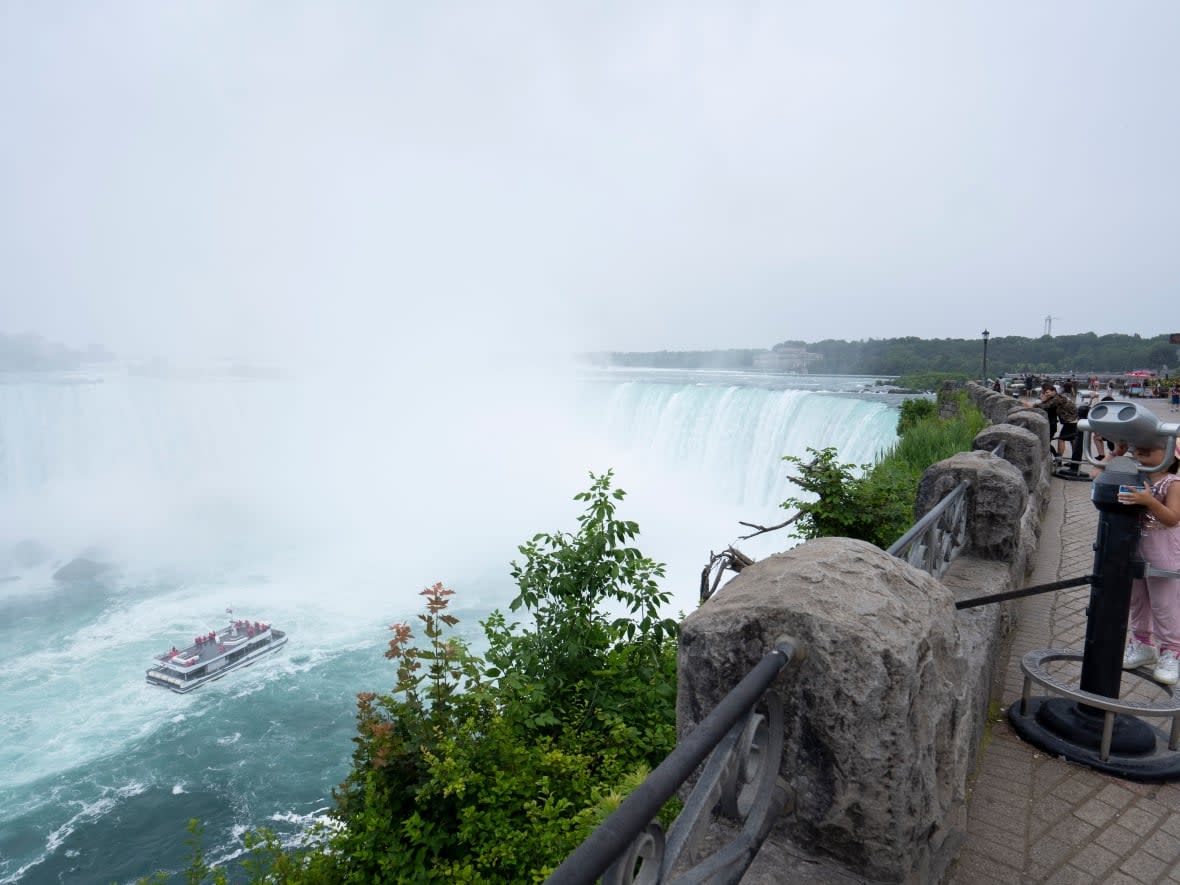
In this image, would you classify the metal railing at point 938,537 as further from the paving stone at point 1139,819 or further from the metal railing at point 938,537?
the paving stone at point 1139,819

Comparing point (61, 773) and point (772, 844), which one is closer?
point (772, 844)

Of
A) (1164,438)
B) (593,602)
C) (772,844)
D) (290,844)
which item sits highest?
(1164,438)

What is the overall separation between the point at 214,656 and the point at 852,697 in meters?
21.6

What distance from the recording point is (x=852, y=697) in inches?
55.2

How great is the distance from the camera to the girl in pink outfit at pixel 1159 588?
2602 millimetres

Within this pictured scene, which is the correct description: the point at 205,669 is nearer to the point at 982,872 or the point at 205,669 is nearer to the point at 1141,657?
the point at 982,872

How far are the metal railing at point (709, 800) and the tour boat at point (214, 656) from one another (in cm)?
2029

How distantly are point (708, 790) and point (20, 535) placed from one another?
5339cm

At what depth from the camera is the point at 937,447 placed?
906 cm

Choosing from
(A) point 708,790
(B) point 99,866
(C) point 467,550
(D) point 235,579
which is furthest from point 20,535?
(A) point 708,790

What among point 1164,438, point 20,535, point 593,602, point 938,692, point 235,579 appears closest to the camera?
point 938,692

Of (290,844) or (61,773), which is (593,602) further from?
(61,773)

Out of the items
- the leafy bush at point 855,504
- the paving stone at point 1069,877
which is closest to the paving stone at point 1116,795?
the paving stone at point 1069,877

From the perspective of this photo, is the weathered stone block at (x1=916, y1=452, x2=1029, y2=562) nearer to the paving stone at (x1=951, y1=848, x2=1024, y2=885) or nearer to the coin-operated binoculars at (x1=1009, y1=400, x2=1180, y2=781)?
the coin-operated binoculars at (x1=1009, y1=400, x2=1180, y2=781)
